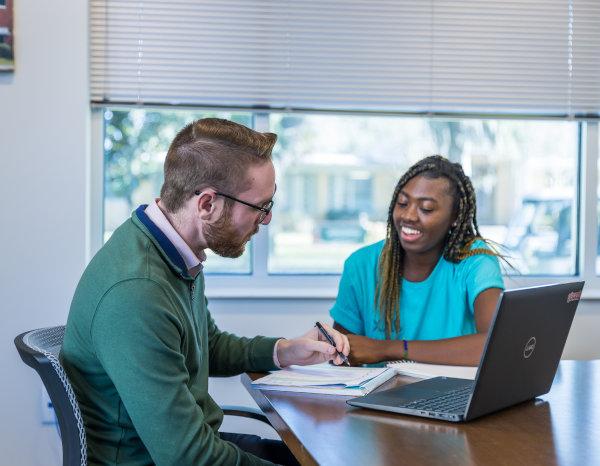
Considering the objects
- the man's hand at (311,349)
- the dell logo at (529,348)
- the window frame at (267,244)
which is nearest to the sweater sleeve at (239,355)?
the man's hand at (311,349)

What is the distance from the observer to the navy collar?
1519mm

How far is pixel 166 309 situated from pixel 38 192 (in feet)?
5.08

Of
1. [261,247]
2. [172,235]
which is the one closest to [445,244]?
[261,247]

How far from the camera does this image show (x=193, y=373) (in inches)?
64.1

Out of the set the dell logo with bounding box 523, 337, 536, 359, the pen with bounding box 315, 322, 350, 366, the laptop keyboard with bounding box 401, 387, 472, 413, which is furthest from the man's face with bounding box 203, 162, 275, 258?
the dell logo with bounding box 523, 337, 536, 359

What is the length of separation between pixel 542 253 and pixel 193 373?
204 centimetres

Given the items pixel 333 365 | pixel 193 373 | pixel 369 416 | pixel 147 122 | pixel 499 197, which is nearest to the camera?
pixel 369 416

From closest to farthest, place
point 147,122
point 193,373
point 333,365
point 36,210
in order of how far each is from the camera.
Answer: point 193,373 → point 333,365 → point 36,210 → point 147,122

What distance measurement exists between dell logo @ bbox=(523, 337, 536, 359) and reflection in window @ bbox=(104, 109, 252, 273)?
5.99ft

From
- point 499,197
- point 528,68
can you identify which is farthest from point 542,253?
point 528,68

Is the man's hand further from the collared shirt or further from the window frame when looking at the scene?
the window frame

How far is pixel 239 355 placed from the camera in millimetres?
1934

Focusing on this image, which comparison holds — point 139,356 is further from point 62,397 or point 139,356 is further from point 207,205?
point 207,205

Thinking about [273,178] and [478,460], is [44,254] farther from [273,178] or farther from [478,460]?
[478,460]
